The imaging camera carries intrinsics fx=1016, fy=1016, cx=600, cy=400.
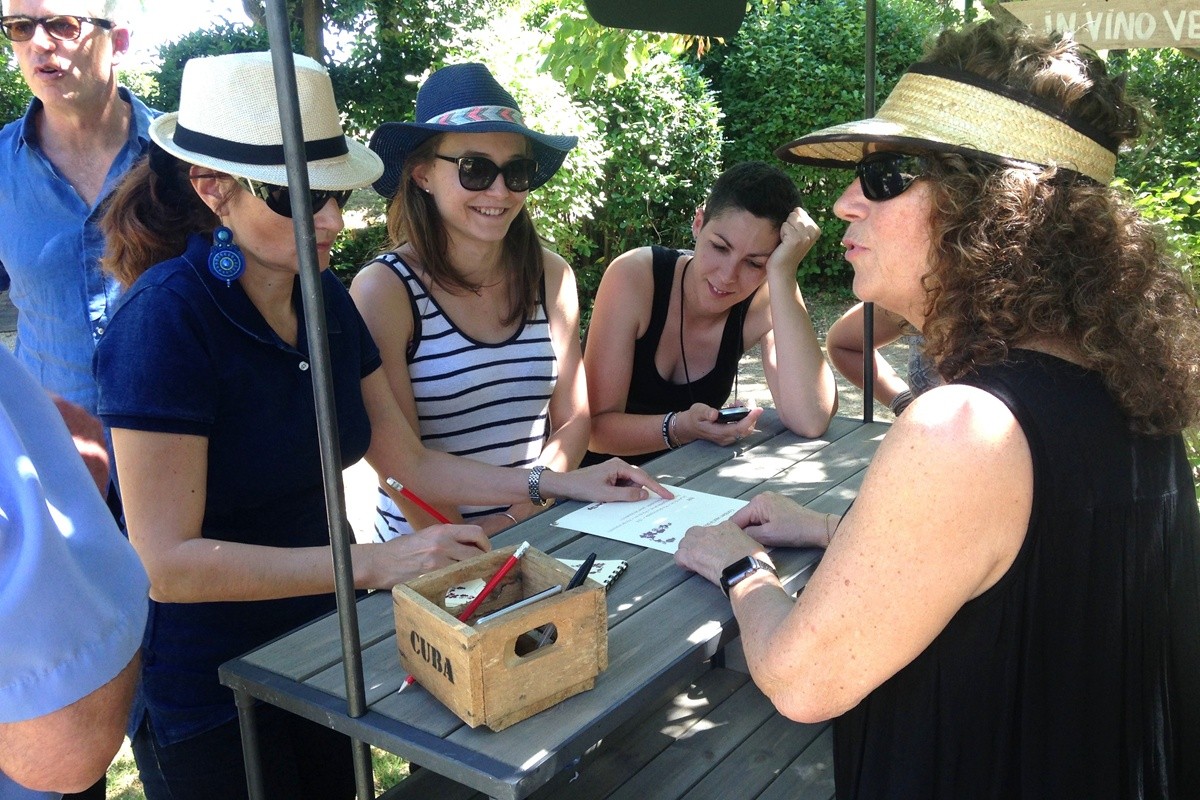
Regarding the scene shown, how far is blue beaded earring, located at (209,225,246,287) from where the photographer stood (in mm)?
1815

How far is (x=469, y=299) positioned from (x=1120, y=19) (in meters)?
2.04

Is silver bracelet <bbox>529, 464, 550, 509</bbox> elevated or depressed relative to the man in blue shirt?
depressed

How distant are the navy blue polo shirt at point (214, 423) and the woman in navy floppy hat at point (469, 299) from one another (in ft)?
1.99

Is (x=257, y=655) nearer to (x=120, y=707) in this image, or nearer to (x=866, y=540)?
(x=120, y=707)

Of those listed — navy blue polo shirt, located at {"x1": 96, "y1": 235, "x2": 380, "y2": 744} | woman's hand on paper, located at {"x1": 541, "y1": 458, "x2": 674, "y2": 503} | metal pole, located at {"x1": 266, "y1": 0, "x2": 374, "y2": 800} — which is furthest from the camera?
woman's hand on paper, located at {"x1": 541, "y1": 458, "x2": 674, "y2": 503}

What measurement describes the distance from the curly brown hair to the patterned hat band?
4.66 ft

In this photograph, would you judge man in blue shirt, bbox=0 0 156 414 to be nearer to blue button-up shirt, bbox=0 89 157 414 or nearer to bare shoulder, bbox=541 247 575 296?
blue button-up shirt, bbox=0 89 157 414

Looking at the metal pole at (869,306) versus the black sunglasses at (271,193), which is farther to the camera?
the metal pole at (869,306)

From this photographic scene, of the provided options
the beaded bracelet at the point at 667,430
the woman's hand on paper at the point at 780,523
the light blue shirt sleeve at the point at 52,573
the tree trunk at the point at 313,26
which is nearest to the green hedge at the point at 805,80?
the tree trunk at the point at 313,26

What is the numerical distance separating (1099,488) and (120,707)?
122cm

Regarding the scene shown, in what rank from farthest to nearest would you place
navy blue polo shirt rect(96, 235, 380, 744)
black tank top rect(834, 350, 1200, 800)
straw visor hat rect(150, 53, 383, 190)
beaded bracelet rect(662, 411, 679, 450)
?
beaded bracelet rect(662, 411, 679, 450)
straw visor hat rect(150, 53, 383, 190)
navy blue polo shirt rect(96, 235, 380, 744)
black tank top rect(834, 350, 1200, 800)

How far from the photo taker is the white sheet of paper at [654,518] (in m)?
2.06

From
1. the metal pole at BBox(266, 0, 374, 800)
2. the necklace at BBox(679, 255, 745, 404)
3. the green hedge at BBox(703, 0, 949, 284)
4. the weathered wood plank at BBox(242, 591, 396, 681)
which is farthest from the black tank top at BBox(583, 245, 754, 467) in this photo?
the green hedge at BBox(703, 0, 949, 284)

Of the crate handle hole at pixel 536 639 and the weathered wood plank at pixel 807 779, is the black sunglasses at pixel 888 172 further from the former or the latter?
the weathered wood plank at pixel 807 779
